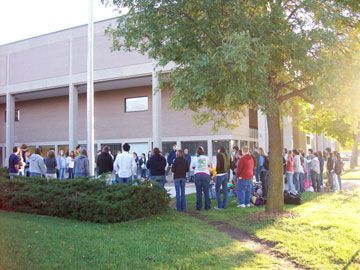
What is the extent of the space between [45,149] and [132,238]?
28.5 m

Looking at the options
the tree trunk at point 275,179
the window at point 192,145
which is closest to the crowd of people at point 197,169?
the tree trunk at point 275,179

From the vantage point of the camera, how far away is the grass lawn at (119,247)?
5141mm

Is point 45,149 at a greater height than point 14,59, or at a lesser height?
lesser

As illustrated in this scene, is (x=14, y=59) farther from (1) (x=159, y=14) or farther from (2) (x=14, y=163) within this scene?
(1) (x=159, y=14)

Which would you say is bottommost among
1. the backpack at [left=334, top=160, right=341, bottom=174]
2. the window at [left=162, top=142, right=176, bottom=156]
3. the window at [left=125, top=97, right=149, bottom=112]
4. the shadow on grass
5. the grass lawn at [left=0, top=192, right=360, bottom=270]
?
the shadow on grass

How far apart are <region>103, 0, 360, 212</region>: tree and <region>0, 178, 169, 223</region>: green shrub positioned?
101 inches

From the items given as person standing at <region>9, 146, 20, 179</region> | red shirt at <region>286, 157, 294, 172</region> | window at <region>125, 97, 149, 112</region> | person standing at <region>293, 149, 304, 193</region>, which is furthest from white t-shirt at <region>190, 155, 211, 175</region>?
window at <region>125, 97, 149, 112</region>

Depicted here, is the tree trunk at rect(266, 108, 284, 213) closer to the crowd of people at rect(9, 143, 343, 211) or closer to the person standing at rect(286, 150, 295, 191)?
the crowd of people at rect(9, 143, 343, 211)

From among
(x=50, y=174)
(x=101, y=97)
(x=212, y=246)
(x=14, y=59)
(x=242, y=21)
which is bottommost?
(x=212, y=246)

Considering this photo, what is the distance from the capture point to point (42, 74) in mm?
28531

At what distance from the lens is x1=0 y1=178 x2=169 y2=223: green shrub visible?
7.81m

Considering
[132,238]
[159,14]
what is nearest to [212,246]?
[132,238]

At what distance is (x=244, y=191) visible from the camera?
10812mm

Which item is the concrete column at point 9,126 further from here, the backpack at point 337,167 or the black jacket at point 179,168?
the backpack at point 337,167
